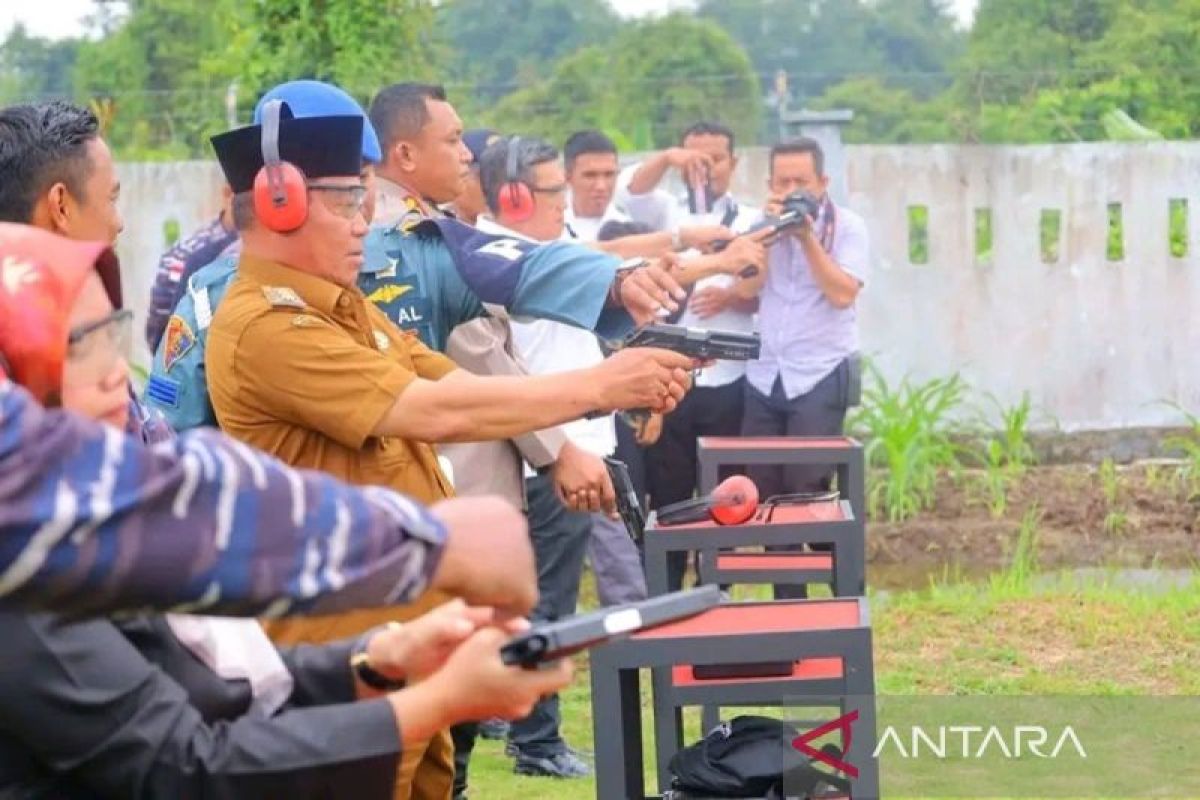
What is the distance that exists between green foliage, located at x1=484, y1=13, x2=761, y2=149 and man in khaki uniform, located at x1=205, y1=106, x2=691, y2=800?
9.02 metres

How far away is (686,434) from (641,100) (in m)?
7.72

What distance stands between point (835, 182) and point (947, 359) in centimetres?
130

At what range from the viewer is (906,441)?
10.4 m

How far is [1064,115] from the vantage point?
1348 cm

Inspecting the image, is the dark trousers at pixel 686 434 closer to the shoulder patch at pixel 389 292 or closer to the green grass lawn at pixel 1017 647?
the green grass lawn at pixel 1017 647

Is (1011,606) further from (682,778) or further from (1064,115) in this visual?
(1064,115)

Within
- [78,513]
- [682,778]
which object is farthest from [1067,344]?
[78,513]

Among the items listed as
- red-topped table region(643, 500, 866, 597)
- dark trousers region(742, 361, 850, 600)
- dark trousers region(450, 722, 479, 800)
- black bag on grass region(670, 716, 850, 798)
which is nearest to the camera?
black bag on grass region(670, 716, 850, 798)

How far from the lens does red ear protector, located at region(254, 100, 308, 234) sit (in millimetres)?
4219

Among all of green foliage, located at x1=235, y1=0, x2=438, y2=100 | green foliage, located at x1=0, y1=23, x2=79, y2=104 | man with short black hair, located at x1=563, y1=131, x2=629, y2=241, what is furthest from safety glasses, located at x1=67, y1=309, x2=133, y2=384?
green foliage, located at x1=0, y1=23, x2=79, y2=104

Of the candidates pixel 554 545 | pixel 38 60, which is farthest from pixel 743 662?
pixel 38 60

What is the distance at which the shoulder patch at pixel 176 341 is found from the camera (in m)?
4.85

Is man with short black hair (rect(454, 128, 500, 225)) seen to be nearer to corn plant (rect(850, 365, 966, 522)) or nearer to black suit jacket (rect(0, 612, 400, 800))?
corn plant (rect(850, 365, 966, 522))

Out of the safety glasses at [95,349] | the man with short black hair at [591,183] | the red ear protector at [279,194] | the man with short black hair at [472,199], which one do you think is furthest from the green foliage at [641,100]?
the safety glasses at [95,349]
